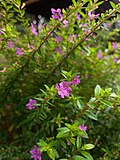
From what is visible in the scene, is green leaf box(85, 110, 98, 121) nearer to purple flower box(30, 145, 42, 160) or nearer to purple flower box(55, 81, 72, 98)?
purple flower box(55, 81, 72, 98)

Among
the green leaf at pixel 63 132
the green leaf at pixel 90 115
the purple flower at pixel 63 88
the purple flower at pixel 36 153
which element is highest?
the purple flower at pixel 63 88

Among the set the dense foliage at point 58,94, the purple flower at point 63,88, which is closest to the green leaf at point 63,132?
the dense foliage at point 58,94

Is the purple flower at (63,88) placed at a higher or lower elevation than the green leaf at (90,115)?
higher

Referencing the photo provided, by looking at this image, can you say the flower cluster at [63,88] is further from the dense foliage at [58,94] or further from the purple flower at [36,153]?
the purple flower at [36,153]

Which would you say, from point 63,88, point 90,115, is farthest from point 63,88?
point 90,115

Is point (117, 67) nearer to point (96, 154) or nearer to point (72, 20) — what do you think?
point (72, 20)

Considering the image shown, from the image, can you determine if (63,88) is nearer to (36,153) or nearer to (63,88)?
(63,88)

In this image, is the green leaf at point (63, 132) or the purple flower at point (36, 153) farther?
the purple flower at point (36, 153)

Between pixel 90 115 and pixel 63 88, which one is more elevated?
pixel 63 88

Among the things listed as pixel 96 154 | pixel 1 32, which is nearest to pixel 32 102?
pixel 1 32
